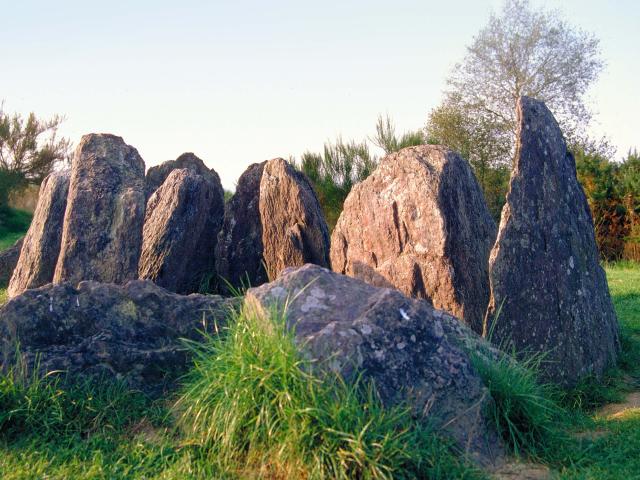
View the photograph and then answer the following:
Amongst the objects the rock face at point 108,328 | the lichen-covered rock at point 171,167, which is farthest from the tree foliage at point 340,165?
the rock face at point 108,328

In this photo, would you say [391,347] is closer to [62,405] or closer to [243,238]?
[62,405]

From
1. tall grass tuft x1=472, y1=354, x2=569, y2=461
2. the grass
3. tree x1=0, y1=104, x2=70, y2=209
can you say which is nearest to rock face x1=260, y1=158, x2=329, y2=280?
the grass

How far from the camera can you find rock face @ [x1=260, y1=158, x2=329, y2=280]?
27.7 ft

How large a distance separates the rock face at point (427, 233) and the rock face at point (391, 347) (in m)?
2.03

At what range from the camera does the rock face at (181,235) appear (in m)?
8.58

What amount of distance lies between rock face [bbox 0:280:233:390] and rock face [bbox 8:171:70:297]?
12.9 feet

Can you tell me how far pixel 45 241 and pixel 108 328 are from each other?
447 centimetres

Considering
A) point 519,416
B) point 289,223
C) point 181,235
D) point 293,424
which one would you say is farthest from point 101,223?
point 519,416

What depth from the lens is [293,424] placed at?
384 centimetres

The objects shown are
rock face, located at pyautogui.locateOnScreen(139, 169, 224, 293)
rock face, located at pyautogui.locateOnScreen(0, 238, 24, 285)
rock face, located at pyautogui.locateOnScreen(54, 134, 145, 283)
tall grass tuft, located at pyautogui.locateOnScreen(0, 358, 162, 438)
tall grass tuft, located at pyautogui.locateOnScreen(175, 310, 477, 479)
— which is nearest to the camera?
tall grass tuft, located at pyautogui.locateOnScreen(175, 310, 477, 479)

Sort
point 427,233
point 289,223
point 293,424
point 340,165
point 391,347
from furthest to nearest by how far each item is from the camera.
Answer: point 340,165 → point 289,223 → point 427,233 → point 391,347 → point 293,424

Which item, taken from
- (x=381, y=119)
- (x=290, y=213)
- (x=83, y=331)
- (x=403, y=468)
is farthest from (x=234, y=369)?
(x=381, y=119)

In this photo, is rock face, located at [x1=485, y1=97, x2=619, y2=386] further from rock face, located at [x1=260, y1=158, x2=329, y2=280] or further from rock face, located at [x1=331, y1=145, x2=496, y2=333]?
rock face, located at [x1=260, y1=158, x2=329, y2=280]

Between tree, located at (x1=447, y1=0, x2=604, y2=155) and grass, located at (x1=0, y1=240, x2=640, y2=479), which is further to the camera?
tree, located at (x1=447, y1=0, x2=604, y2=155)
